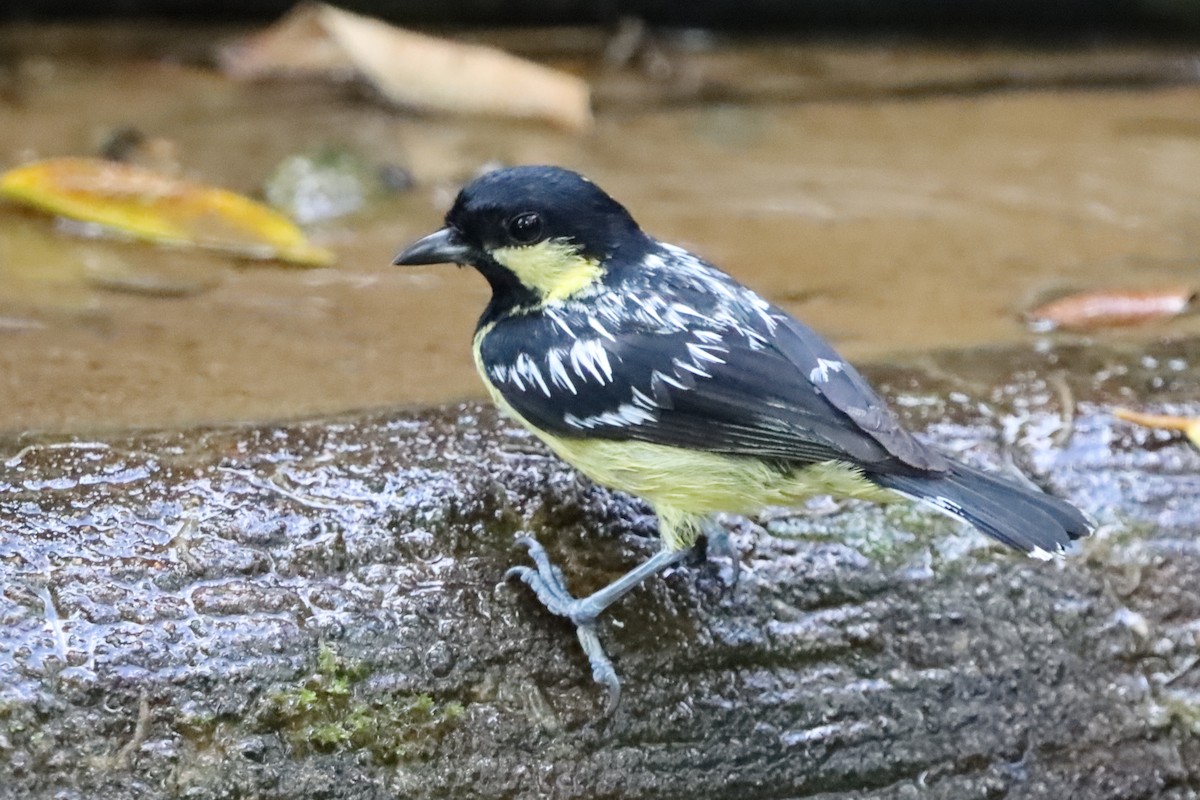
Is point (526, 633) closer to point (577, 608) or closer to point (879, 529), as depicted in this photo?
point (577, 608)

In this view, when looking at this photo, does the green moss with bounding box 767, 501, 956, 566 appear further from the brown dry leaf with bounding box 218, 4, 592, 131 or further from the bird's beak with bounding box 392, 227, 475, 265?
the brown dry leaf with bounding box 218, 4, 592, 131

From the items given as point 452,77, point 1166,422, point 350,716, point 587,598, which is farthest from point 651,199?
point 350,716

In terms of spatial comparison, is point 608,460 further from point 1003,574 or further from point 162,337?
point 162,337

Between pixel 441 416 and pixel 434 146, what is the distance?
8.85 ft

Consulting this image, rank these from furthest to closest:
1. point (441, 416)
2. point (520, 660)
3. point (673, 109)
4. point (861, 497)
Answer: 1. point (673, 109)
2. point (441, 416)
3. point (861, 497)
4. point (520, 660)

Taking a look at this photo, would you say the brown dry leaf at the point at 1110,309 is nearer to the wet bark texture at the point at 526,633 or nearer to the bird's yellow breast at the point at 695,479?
the wet bark texture at the point at 526,633

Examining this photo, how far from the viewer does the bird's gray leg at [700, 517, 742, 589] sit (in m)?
2.93

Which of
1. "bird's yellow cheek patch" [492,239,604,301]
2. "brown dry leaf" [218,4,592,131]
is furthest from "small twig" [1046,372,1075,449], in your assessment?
"brown dry leaf" [218,4,592,131]

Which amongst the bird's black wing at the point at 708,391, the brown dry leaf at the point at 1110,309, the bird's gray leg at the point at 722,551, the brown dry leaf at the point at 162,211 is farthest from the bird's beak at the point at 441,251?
the brown dry leaf at the point at 1110,309

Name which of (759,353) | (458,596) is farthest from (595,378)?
(458,596)

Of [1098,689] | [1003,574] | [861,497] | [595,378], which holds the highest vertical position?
[595,378]

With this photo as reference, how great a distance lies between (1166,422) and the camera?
10.9ft

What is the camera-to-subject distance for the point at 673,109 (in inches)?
244

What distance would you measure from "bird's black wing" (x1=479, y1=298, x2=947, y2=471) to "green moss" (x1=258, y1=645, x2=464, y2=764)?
69cm
